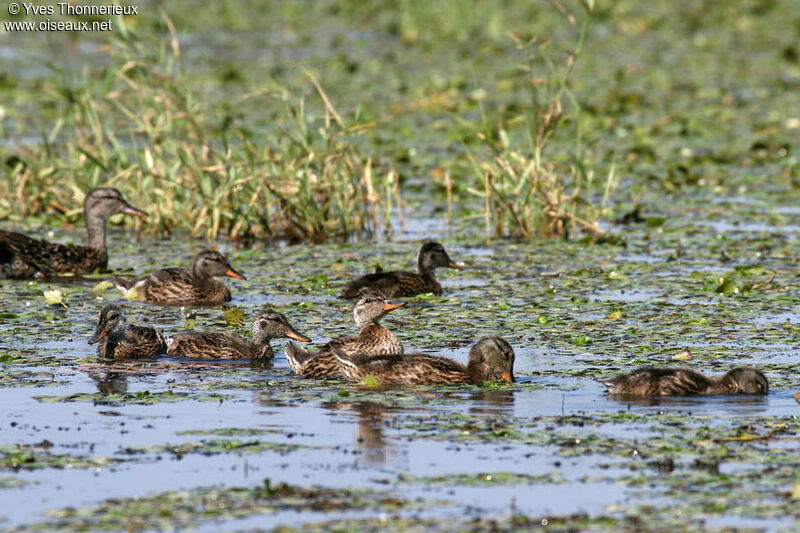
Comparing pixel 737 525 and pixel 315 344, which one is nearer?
pixel 737 525

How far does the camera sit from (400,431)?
9750mm

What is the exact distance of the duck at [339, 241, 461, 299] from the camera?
15241 millimetres

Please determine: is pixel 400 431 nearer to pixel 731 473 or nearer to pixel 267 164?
pixel 731 473

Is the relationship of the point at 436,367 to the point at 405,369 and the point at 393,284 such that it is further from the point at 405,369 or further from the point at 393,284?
the point at 393,284

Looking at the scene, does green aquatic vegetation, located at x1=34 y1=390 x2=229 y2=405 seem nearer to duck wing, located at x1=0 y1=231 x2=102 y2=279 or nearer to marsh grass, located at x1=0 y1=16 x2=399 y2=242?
duck wing, located at x1=0 y1=231 x2=102 y2=279

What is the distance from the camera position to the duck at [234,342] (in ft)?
41.4

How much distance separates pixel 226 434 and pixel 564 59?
79.2 feet

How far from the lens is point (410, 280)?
1552 centimetres

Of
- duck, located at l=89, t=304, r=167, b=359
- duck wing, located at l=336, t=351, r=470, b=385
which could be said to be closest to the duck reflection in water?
duck wing, located at l=336, t=351, r=470, b=385

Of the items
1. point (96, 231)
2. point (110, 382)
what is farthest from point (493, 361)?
point (96, 231)

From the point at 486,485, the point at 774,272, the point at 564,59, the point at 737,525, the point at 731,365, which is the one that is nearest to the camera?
the point at 737,525

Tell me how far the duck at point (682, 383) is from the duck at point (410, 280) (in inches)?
178

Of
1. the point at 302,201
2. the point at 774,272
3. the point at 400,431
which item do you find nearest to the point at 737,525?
the point at 400,431

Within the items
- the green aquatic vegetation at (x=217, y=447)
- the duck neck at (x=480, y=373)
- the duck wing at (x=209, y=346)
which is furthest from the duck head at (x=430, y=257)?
the green aquatic vegetation at (x=217, y=447)
